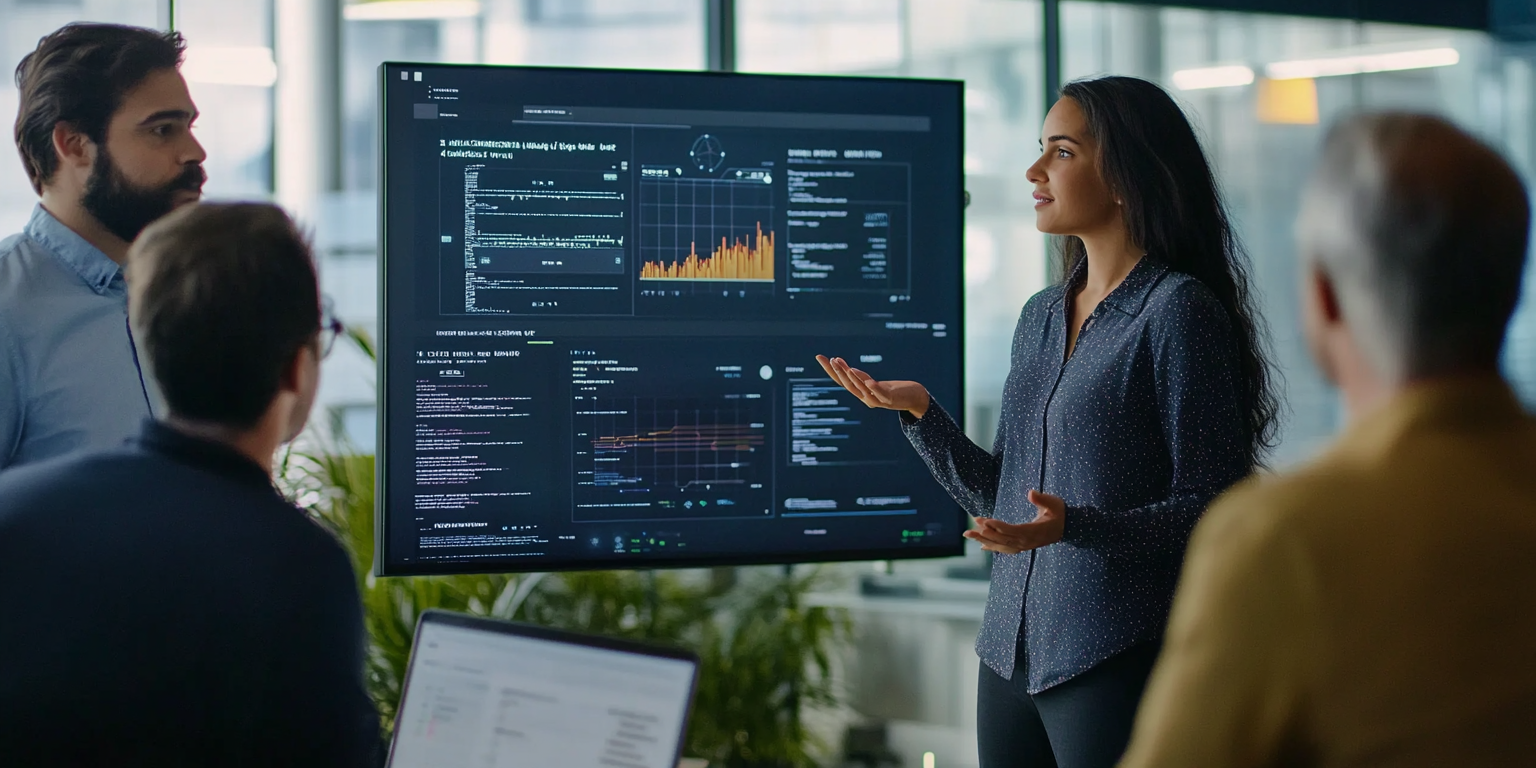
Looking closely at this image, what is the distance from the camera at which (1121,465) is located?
78.4 inches

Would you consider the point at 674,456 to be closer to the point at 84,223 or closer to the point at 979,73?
the point at 84,223

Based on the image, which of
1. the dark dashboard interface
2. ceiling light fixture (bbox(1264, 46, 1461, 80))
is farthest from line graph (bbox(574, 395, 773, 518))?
ceiling light fixture (bbox(1264, 46, 1461, 80))

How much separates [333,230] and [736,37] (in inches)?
58.8

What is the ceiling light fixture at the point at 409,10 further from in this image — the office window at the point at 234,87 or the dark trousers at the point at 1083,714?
the dark trousers at the point at 1083,714

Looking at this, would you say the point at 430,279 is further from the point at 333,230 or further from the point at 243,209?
the point at 333,230

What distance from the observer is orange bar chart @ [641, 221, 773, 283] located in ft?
7.95

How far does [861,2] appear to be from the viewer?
4.09 meters

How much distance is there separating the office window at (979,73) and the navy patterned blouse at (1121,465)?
6.28 ft

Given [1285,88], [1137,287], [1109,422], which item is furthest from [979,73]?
[1109,422]

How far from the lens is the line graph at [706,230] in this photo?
7.97 ft

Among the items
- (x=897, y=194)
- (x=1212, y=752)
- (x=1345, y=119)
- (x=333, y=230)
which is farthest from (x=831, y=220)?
(x=333, y=230)

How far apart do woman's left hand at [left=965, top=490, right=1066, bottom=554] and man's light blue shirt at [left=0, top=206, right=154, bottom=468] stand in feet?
4.46

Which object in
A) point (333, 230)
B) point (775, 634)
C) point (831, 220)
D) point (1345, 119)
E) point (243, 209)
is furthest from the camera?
point (333, 230)

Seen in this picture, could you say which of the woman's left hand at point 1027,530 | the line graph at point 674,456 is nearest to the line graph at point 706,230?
the line graph at point 674,456
